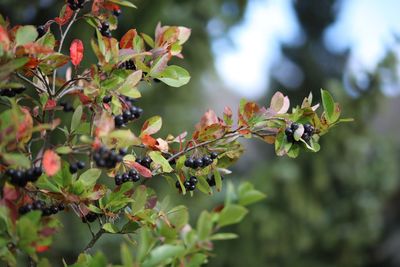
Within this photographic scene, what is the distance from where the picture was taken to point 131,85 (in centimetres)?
106

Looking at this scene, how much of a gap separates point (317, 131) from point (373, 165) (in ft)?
16.8

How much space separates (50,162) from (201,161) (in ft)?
1.18

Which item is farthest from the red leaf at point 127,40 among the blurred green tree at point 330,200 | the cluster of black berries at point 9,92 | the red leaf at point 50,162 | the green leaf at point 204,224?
the blurred green tree at point 330,200

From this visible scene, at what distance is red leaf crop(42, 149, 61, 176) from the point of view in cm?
90

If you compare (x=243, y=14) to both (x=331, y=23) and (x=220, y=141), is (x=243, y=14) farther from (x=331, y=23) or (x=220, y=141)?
(x=331, y=23)

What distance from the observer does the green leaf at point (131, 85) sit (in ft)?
3.46

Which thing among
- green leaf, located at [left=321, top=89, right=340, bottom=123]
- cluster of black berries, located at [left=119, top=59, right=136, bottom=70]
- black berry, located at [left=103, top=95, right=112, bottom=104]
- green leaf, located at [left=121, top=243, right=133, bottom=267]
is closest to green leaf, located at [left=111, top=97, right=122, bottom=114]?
black berry, located at [left=103, top=95, right=112, bottom=104]

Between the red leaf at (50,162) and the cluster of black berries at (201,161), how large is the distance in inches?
13.2

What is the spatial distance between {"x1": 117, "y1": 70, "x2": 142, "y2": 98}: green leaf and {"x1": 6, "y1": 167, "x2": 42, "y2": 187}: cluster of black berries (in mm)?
240

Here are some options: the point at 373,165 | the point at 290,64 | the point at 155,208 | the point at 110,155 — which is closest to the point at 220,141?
the point at 155,208

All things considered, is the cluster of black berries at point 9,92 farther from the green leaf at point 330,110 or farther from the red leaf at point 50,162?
the green leaf at point 330,110

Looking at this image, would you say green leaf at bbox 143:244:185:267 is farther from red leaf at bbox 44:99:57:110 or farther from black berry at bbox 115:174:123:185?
red leaf at bbox 44:99:57:110

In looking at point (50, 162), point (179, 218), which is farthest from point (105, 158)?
point (179, 218)

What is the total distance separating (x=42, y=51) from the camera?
38.4 inches
